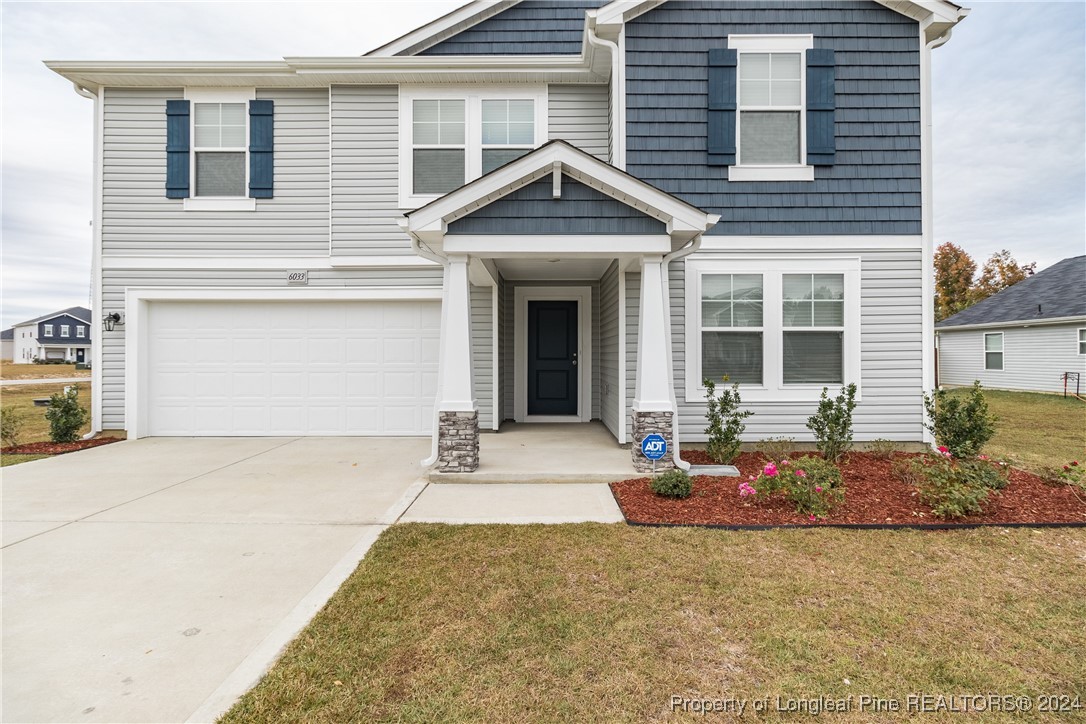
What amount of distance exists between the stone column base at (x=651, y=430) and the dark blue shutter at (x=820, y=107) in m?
4.15

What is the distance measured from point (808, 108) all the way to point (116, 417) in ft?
36.7

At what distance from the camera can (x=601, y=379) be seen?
8.41 m

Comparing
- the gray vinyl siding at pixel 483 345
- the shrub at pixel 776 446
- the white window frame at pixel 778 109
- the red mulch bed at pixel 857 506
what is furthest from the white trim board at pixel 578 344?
the red mulch bed at pixel 857 506

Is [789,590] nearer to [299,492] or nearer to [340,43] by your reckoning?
[299,492]

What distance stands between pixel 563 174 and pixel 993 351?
63.3 ft

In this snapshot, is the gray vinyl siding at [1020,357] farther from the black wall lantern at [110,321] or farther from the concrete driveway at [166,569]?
the black wall lantern at [110,321]

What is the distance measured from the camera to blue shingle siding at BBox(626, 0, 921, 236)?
6.47 m

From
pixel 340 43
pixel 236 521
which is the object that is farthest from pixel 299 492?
pixel 340 43

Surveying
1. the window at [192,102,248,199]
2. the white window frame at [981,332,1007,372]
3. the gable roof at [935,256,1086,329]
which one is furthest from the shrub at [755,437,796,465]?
the white window frame at [981,332,1007,372]

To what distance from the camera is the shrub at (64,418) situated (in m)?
7.08

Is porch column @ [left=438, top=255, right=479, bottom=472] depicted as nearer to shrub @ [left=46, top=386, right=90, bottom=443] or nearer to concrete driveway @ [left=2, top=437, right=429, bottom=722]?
concrete driveway @ [left=2, top=437, right=429, bottom=722]

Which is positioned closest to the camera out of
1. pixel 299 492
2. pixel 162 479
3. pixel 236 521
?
pixel 236 521

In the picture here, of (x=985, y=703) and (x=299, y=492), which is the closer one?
(x=985, y=703)

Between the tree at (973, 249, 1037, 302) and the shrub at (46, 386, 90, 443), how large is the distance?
37.5m
